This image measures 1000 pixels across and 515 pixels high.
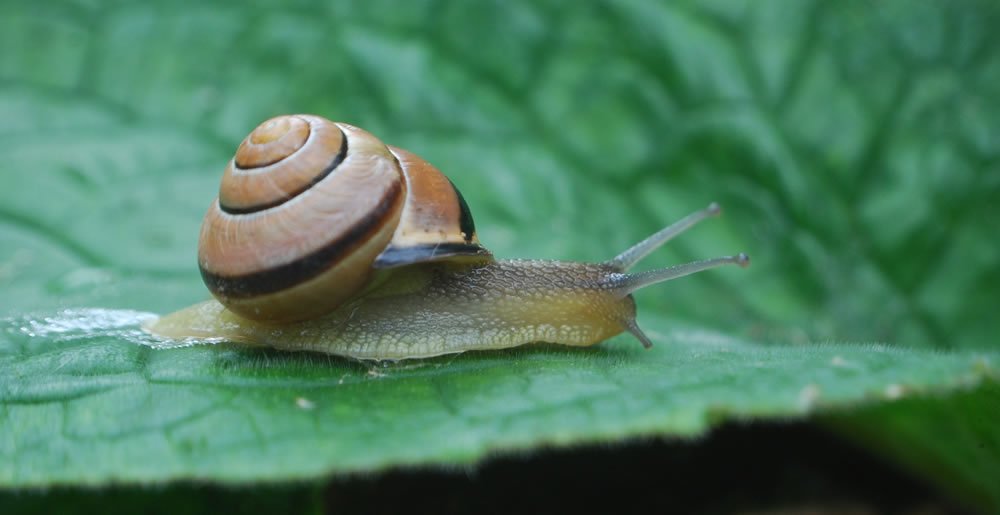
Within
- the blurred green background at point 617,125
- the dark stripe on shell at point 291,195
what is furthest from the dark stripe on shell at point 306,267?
the blurred green background at point 617,125

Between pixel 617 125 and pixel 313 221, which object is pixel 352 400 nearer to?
pixel 313 221

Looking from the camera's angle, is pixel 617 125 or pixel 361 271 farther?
pixel 617 125

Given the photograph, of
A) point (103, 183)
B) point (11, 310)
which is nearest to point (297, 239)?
point (11, 310)

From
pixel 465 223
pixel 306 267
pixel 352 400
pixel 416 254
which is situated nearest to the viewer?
pixel 352 400

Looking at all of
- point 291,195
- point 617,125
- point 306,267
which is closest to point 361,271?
point 306,267

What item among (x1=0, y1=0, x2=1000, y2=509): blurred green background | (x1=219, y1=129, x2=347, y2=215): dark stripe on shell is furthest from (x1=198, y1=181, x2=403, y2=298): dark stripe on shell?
(x1=0, y1=0, x2=1000, y2=509): blurred green background

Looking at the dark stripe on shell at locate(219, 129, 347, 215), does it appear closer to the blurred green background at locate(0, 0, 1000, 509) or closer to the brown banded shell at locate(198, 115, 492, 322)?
the brown banded shell at locate(198, 115, 492, 322)

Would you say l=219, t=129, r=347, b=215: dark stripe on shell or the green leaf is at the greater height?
l=219, t=129, r=347, b=215: dark stripe on shell
